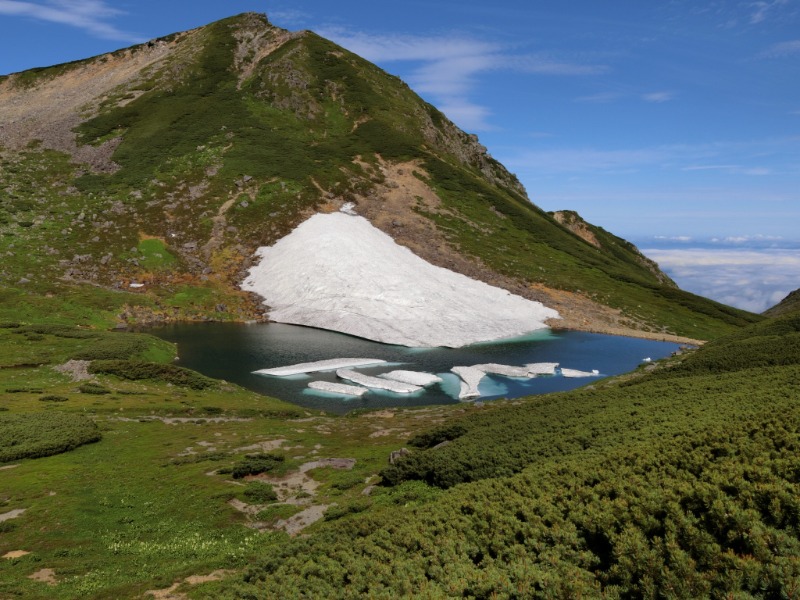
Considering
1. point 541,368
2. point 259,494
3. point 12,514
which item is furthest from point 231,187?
point 259,494

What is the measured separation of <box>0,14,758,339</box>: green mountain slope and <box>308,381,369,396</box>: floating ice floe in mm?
40599

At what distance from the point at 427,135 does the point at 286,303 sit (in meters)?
108

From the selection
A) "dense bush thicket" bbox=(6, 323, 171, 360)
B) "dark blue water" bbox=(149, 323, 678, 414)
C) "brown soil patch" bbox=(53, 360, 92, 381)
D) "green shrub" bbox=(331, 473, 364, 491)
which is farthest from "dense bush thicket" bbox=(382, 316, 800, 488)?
"dense bush thicket" bbox=(6, 323, 171, 360)

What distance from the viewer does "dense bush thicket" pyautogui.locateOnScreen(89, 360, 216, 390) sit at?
184ft

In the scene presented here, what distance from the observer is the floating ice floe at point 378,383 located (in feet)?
200

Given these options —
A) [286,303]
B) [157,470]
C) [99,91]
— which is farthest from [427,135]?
[157,470]

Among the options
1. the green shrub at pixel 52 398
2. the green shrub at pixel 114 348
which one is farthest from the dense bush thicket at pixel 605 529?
the green shrub at pixel 114 348

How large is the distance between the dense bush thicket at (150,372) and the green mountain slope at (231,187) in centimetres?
3003

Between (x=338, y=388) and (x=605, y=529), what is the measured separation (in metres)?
47.5

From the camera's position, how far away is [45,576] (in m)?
18.4

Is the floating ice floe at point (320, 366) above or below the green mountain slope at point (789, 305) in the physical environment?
below

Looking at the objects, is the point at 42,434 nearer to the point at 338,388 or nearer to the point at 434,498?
the point at 434,498

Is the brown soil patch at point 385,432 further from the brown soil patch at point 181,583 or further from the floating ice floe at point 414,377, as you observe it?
the brown soil patch at point 181,583

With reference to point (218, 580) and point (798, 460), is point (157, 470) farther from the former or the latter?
point (798, 460)
